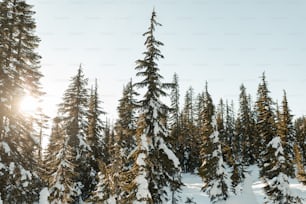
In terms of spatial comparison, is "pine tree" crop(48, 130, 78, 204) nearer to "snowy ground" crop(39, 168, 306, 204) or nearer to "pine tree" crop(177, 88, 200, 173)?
"snowy ground" crop(39, 168, 306, 204)

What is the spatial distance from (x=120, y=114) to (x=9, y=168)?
879 inches

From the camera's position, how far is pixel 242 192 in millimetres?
41656

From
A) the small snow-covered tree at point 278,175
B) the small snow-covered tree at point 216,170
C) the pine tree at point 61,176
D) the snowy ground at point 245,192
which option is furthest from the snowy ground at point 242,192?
the small snow-covered tree at point 278,175

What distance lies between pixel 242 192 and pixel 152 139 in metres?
24.8

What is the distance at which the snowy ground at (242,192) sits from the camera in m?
38.4

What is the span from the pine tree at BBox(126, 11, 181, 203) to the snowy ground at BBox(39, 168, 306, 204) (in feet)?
40.5

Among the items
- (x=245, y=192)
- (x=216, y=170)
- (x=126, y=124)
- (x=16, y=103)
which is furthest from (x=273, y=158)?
(x=16, y=103)

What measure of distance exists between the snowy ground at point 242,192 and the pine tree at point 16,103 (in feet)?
28.8

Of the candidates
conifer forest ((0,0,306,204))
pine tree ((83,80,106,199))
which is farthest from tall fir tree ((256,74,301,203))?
pine tree ((83,80,106,199))

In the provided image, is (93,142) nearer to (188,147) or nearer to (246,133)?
(188,147)

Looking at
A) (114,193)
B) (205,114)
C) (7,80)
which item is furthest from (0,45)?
(205,114)

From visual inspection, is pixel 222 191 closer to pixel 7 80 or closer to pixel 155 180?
pixel 155 180

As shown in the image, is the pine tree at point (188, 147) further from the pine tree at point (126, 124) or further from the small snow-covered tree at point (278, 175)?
the small snow-covered tree at point (278, 175)

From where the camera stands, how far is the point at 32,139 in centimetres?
2145
